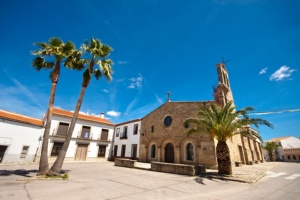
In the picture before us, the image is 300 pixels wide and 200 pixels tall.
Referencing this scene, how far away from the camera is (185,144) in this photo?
18.5 metres

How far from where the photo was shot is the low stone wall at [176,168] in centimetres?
1174

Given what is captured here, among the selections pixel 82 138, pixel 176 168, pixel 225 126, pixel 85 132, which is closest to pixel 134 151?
pixel 82 138

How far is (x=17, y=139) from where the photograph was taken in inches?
691

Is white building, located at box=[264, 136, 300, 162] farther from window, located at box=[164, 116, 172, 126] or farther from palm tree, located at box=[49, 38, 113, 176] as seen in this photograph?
palm tree, located at box=[49, 38, 113, 176]

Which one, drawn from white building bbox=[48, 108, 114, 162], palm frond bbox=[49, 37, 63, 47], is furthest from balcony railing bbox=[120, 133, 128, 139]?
palm frond bbox=[49, 37, 63, 47]

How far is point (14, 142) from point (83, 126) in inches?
353

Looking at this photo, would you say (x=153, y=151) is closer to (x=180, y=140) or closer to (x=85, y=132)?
(x=180, y=140)

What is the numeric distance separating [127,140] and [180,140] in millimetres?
10728

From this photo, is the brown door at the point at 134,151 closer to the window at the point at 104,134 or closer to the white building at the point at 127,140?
the white building at the point at 127,140

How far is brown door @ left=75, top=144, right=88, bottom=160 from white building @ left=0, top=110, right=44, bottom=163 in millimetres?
5602

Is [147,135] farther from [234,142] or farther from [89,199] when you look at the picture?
[89,199]

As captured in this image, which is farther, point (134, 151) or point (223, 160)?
point (134, 151)

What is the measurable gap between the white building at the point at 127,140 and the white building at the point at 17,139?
1192cm

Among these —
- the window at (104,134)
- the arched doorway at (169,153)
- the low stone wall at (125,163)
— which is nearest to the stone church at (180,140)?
the arched doorway at (169,153)
